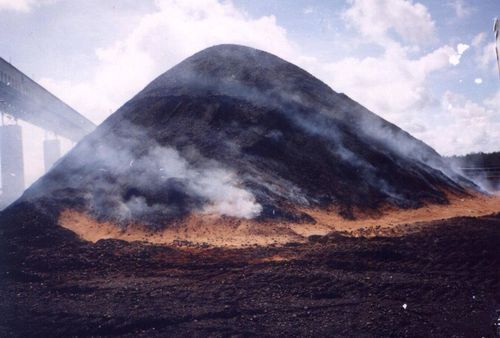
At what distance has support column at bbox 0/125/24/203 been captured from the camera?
91.2ft

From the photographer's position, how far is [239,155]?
53.8 feet

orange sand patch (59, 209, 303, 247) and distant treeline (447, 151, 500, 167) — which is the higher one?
distant treeline (447, 151, 500, 167)

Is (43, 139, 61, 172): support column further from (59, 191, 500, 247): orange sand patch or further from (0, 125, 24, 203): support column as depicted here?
(59, 191, 500, 247): orange sand patch

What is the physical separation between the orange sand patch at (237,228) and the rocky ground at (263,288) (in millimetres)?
1264

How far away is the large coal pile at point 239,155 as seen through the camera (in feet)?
45.7

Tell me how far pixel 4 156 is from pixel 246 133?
23.4m

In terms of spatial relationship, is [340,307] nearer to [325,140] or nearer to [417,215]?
[417,215]

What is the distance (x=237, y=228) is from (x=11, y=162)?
87.0 ft

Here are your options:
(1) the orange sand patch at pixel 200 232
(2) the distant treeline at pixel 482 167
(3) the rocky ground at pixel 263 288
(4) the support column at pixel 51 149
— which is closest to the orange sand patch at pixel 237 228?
(1) the orange sand patch at pixel 200 232

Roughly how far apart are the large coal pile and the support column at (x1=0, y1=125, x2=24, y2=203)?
1202 centimetres

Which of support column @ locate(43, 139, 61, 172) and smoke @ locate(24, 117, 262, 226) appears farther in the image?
support column @ locate(43, 139, 61, 172)

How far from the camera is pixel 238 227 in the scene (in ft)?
38.9

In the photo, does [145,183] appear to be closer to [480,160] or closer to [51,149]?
[51,149]

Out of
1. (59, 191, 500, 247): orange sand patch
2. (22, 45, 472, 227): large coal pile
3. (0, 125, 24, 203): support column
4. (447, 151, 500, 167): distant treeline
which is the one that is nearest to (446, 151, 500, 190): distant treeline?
(447, 151, 500, 167): distant treeline
